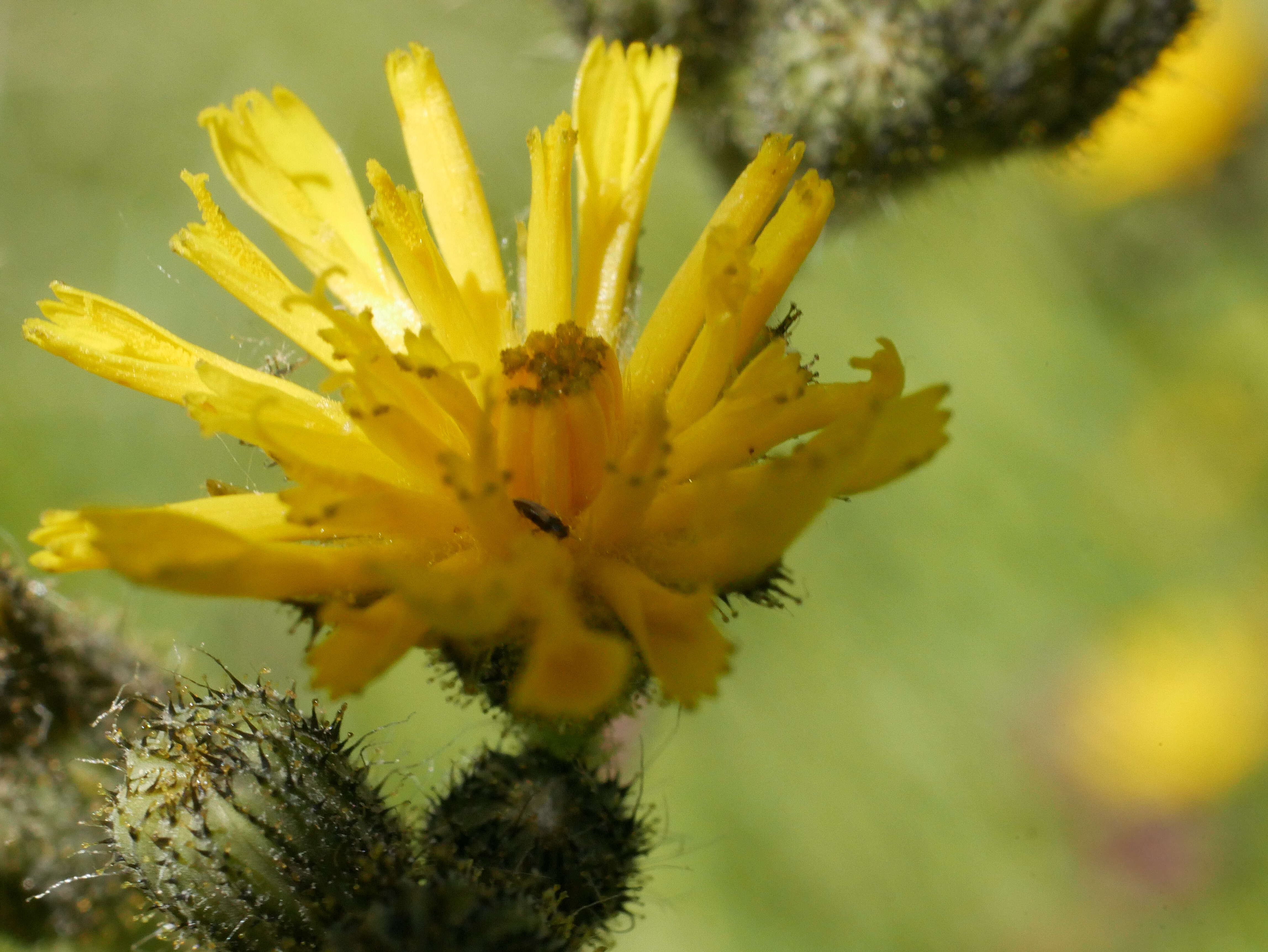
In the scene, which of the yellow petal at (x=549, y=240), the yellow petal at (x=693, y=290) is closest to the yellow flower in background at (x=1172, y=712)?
the yellow petal at (x=693, y=290)

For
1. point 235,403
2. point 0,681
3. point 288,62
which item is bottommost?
point 0,681

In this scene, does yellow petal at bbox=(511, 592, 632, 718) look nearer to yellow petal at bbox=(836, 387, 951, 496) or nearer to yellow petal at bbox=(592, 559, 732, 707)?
yellow petal at bbox=(592, 559, 732, 707)

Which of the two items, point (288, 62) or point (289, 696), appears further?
point (288, 62)

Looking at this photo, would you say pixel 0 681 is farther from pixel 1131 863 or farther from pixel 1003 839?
pixel 1131 863

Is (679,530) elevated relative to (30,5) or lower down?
→ lower down

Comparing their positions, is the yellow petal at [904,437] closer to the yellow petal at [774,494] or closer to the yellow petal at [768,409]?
the yellow petal at [774,494]

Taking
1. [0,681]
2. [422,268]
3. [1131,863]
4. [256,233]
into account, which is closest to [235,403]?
[422,268]

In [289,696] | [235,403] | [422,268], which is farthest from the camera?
[422,268]

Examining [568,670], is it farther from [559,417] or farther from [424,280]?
[424,280]
